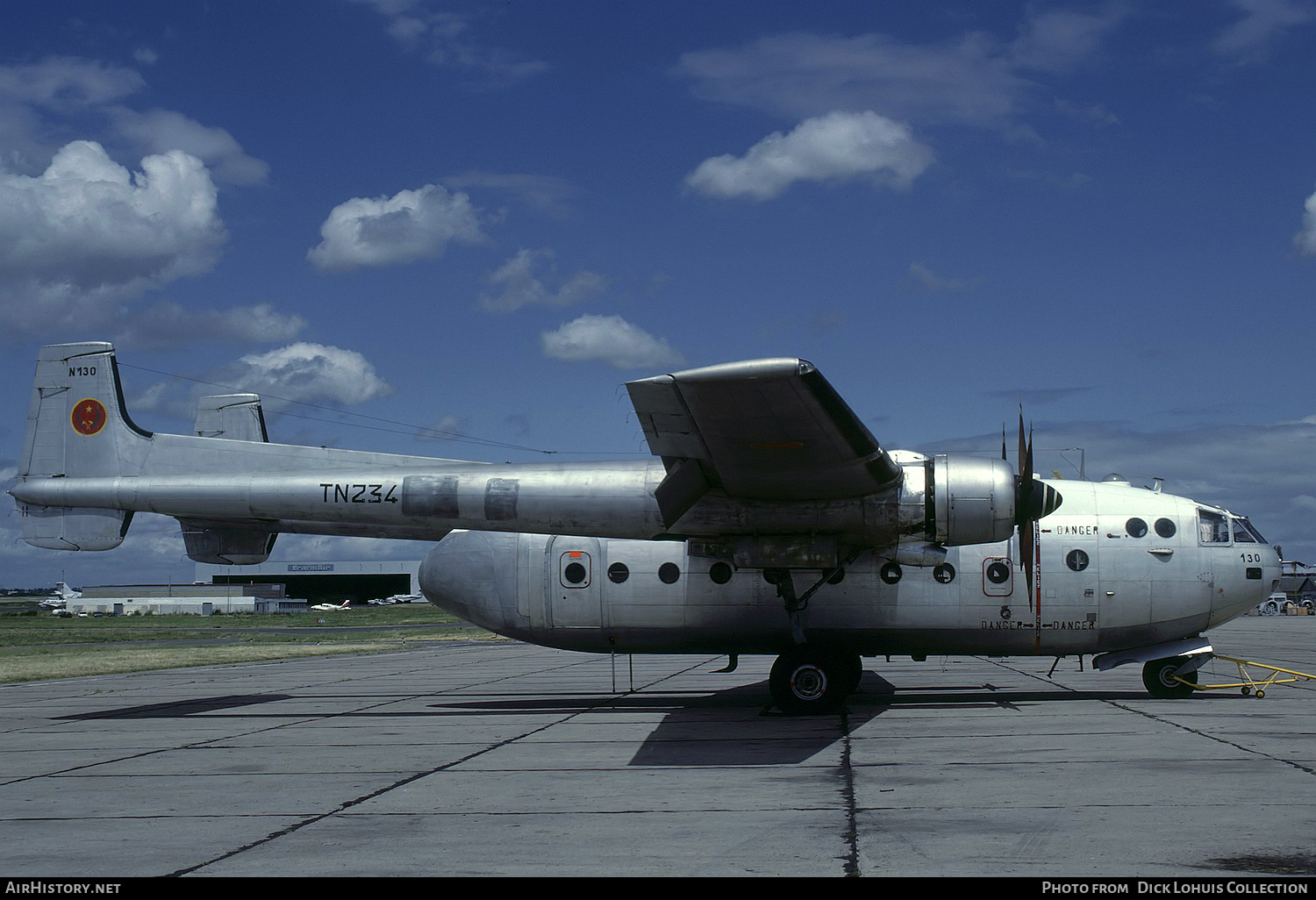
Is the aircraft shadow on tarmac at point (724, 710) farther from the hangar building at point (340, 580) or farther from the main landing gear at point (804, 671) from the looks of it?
the hangar building at point (340, 580)

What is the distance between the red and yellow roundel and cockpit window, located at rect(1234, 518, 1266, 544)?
19.7 metres

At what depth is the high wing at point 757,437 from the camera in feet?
39.7

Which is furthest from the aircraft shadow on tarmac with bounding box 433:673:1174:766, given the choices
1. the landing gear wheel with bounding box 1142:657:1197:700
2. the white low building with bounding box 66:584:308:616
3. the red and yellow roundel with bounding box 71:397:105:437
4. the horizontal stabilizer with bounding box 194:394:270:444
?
the white low building with bounding box 66:584:308:616

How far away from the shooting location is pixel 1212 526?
1839cm

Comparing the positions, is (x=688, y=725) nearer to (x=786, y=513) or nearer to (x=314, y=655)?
(x=786, y=513)

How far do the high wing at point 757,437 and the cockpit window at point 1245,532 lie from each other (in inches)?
279

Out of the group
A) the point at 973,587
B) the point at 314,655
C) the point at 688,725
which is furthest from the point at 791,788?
the point at 314,655

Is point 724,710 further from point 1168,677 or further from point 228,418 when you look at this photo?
point 228,418

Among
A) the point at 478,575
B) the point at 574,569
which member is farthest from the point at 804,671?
the point at 478,575

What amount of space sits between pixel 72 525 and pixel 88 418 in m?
1.88

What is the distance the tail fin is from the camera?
18.8 metres

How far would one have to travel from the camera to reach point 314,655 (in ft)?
134

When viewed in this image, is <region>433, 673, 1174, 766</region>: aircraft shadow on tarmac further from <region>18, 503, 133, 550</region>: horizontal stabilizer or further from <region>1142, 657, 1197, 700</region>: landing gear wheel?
<region>18, 503, 133, 550</region>: horizontal stabilizer

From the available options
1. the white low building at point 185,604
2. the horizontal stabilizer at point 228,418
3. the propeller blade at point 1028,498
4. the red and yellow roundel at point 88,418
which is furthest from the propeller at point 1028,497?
the white low building at point 185,604
